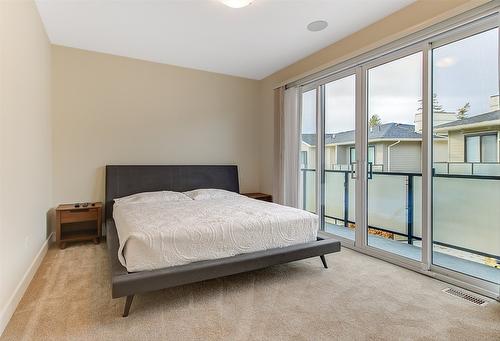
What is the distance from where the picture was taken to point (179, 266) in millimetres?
2229

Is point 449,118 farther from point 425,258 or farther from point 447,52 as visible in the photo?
point 425,258

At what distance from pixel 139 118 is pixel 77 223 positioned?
1.77 m

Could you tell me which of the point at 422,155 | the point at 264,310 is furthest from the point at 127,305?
the point at 422,155

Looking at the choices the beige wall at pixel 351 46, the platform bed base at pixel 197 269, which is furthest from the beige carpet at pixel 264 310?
the beige wall at pixel 351 46

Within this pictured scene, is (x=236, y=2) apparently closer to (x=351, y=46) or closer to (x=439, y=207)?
(x=351, y=46)

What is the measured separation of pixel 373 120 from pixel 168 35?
2.78 m

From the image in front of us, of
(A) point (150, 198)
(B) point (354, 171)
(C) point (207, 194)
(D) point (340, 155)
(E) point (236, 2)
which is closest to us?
(E) point (236, 2)

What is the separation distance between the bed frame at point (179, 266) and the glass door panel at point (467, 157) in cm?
112

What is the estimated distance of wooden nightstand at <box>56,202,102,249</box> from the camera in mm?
3598

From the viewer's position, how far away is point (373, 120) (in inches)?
136

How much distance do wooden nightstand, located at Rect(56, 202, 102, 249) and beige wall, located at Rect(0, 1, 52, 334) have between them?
0.70 feet

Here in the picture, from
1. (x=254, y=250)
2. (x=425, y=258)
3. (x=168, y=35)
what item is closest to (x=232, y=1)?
(x=168, y=35)

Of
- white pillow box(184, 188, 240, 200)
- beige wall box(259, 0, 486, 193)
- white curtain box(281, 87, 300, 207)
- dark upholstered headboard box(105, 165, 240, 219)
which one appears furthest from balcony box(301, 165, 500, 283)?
dark upholstered headboard box(105, 165, 240, 219)

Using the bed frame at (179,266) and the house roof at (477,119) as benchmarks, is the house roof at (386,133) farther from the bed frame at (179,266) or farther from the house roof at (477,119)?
the bed frame at (179,266)
